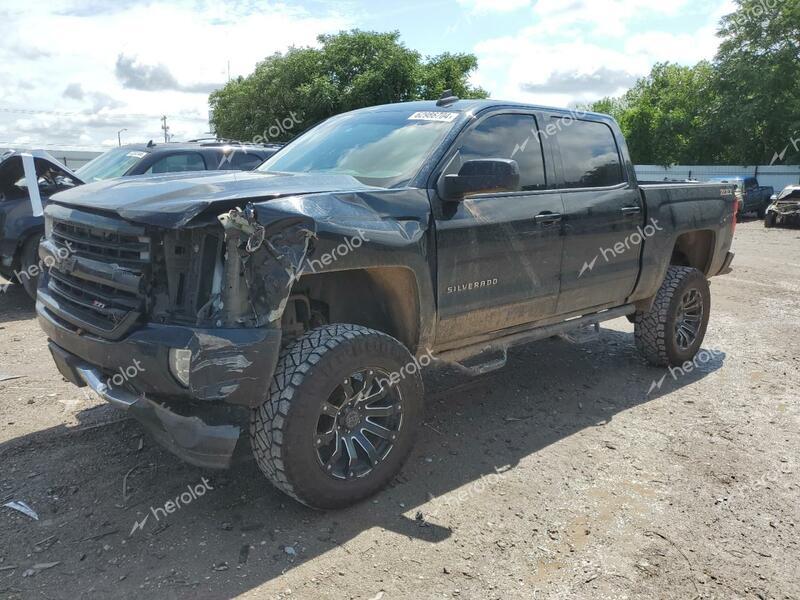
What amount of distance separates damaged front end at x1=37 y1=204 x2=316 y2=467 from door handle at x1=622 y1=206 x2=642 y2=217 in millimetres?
2852

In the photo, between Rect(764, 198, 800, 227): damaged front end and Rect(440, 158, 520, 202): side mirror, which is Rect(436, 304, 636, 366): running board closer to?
Rect(440, 158, 520, 202): side mirror

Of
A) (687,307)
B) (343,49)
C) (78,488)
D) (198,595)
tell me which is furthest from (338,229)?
(343,49)

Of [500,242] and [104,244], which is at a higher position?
[104,244]

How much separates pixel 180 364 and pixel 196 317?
0.21 m

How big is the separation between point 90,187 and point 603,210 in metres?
3.34

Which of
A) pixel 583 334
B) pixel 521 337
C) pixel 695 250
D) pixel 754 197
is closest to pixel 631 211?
pixel 583 334

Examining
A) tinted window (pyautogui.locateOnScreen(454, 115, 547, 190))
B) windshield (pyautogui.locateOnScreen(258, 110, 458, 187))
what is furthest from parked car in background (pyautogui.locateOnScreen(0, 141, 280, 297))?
tinted window (pyautogui.locateOnScreen(454, 115, 547, 190))

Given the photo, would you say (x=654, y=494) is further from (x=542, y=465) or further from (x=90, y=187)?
(x=90, y=187)

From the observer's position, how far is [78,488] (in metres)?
3.47

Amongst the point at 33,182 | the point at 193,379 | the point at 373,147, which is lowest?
the point at 193,379

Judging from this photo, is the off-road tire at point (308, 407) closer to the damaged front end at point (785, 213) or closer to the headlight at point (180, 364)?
the headlight at point (180, 364)

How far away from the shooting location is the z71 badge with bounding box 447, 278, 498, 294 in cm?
373

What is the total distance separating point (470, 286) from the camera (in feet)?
→ 12.6

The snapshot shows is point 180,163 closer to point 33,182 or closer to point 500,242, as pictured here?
point 33,182
